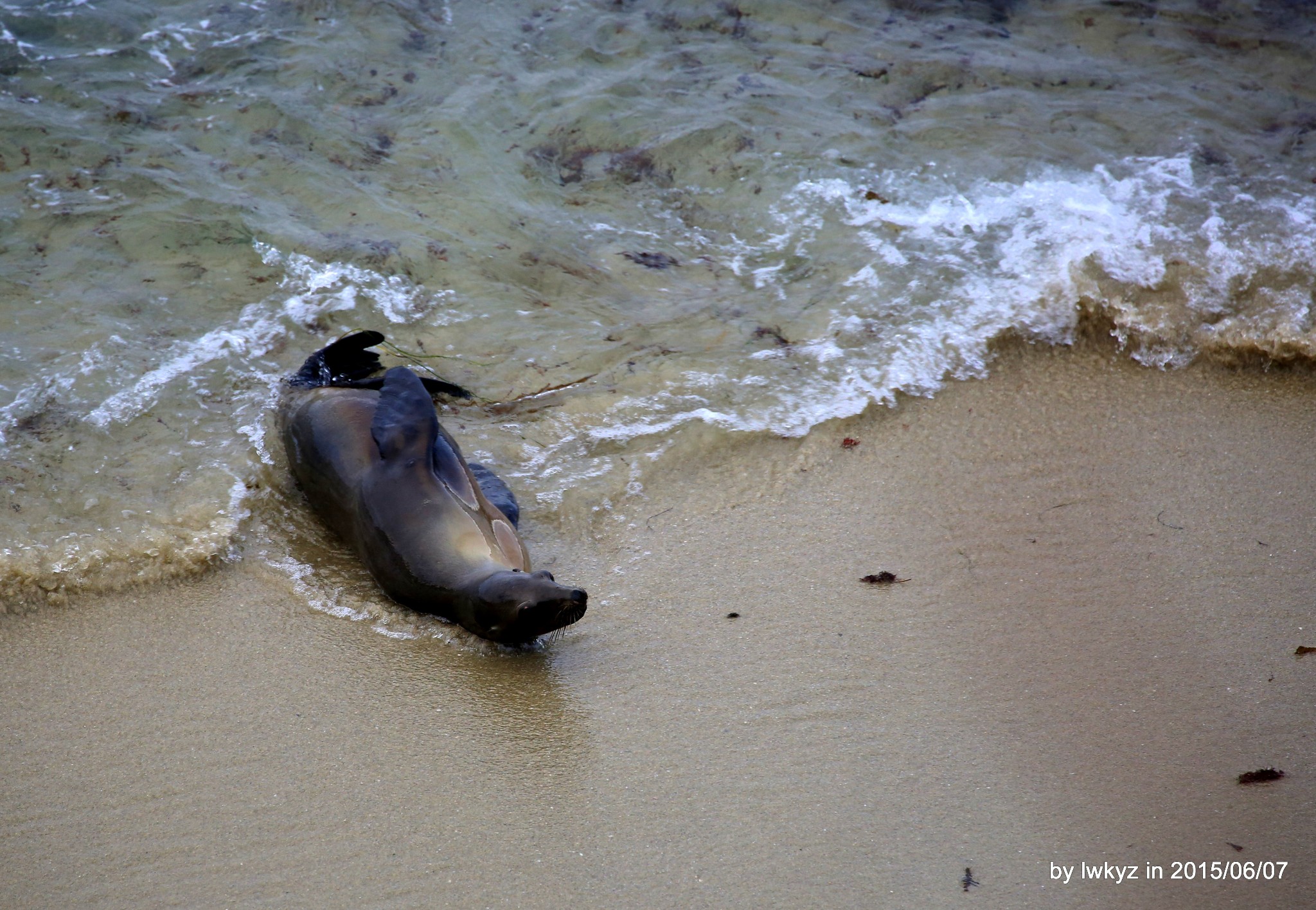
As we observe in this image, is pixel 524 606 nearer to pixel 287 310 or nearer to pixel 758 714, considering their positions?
pixel 758 714

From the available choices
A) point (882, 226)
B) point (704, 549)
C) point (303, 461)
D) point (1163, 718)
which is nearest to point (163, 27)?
point (303, 461)

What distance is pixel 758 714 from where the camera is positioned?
3434mm

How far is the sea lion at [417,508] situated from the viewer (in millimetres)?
3760

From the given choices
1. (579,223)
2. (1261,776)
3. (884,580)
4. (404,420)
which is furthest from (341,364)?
(1261,776)

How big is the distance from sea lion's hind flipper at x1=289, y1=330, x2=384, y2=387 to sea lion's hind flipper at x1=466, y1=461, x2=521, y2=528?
34.1 inches

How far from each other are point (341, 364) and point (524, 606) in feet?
6.72

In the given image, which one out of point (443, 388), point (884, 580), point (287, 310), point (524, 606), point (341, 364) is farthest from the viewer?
point (287, 310)

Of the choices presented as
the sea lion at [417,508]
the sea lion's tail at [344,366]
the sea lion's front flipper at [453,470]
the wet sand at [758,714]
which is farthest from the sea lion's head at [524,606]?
the sea lion's tail at [344,366]

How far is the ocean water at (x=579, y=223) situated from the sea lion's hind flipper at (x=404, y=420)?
488mm

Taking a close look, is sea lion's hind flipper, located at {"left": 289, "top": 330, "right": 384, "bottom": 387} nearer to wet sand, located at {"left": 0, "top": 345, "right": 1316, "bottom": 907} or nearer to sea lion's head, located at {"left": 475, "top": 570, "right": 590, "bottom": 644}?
wet sand, located at {"left": 0, "top": 345, "right": 1316, "bottom": 907}

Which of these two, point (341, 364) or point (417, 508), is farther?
point (341, 364)

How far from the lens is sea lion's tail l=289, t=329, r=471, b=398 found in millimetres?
5020

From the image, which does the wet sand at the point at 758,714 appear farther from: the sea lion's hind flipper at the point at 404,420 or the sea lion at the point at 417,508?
the sea lion's hind flipper at the point at 404,420

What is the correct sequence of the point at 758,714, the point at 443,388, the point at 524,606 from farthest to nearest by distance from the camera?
the point at 443,388, the point at 524,606, the point at 758,714
